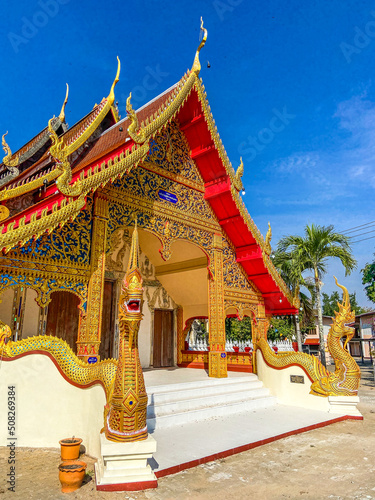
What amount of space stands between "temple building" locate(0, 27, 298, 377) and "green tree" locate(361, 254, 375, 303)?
9.70 m

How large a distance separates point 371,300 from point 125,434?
16590 millimetres

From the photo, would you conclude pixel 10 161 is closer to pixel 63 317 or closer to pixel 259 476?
pixel 63 317

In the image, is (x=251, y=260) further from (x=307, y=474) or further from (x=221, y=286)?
(x=307, y=474)

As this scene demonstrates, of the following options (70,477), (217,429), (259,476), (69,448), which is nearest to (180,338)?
(217,429)

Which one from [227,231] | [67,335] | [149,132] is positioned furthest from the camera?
[227,231]

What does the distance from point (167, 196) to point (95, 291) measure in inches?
103

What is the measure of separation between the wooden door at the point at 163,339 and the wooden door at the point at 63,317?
7.65 feet

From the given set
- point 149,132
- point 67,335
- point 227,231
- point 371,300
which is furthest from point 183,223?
point 371,300

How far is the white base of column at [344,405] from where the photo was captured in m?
6.12

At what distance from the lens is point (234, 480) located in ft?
10.9

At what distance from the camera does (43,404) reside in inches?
167

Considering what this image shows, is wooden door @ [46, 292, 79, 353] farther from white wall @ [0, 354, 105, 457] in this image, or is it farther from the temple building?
white wall @ [0, 354, 105, 457]

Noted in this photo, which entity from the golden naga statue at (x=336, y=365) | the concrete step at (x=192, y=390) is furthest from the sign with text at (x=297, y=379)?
the concrete step at (x=192, y=390)

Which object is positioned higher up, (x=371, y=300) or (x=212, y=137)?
(x=212, y=137)
